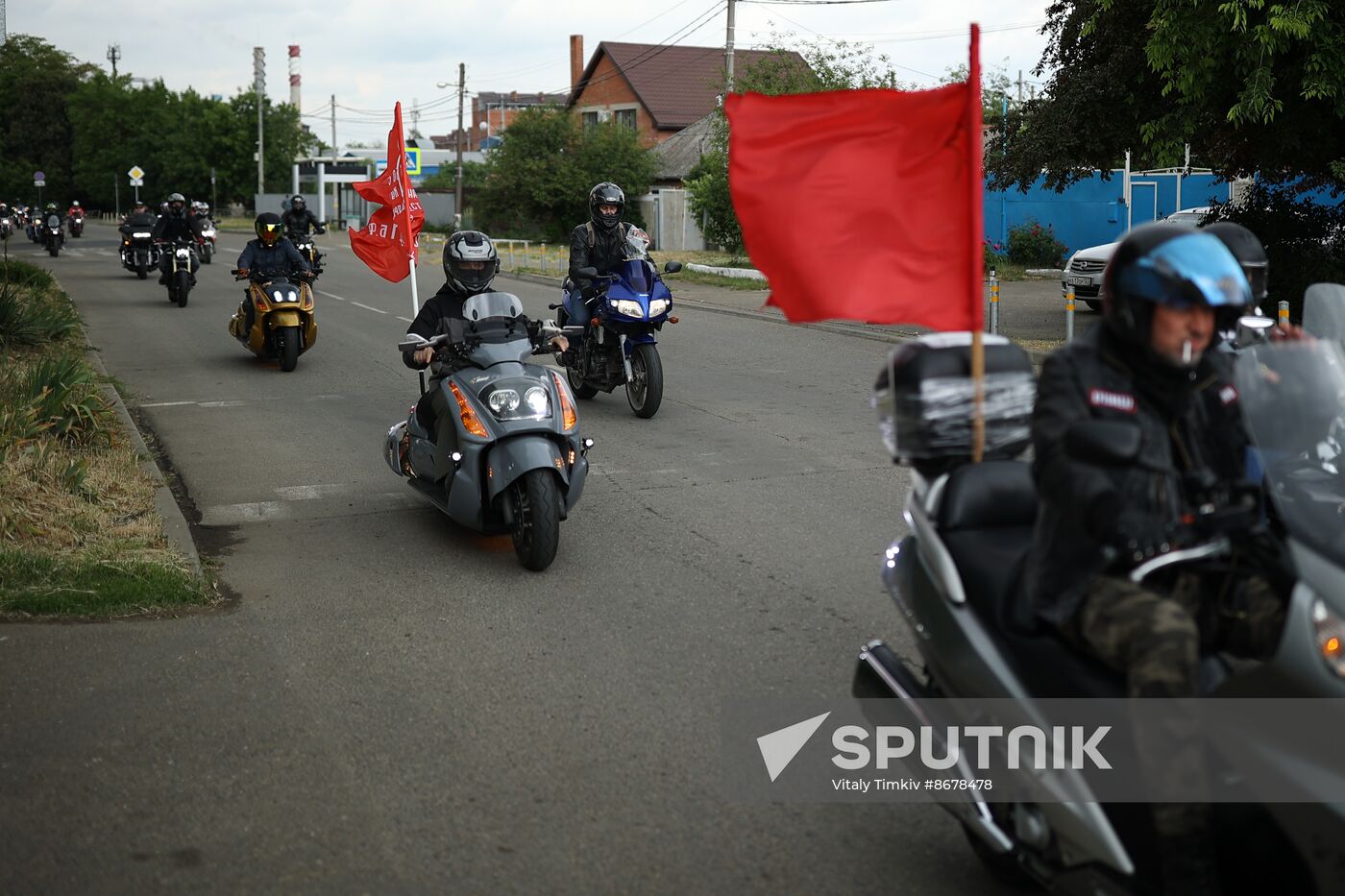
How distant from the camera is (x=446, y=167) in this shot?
278 feet

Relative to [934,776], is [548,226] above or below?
above

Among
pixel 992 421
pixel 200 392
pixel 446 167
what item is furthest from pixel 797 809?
pixel 446 167

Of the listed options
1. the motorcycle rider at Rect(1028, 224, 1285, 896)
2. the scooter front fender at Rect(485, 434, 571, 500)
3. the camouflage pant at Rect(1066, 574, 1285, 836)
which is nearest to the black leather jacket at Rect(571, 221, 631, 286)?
the scooter front fender at Rect(485, 434, 571, 500)

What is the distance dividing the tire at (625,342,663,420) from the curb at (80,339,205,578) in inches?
158

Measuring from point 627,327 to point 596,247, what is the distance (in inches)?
41.4

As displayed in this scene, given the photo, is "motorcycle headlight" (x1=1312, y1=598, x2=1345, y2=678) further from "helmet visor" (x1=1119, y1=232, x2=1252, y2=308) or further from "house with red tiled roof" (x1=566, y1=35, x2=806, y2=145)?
"house with red tiled roof" (x1=566, y1=35, x2=806, y2=145)

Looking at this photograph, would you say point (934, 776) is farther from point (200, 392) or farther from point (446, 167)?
point (446, 167)

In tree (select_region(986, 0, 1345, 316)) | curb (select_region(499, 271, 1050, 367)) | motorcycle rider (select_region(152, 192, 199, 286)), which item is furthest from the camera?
motorcycle rider (select_region(152, 192, 199, 286))

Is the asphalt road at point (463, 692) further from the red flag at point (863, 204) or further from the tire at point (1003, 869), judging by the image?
the red flag at point (863, 204)

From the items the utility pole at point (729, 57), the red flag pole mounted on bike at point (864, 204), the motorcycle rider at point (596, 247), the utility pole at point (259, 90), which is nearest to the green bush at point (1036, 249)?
the utility pole at point (729, 57)

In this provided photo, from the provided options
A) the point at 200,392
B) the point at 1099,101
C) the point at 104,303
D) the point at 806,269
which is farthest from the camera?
the point at 104,303

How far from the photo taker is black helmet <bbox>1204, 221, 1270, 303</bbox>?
528cm

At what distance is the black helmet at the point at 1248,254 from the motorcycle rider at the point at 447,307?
373cm

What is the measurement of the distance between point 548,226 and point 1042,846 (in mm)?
49557
